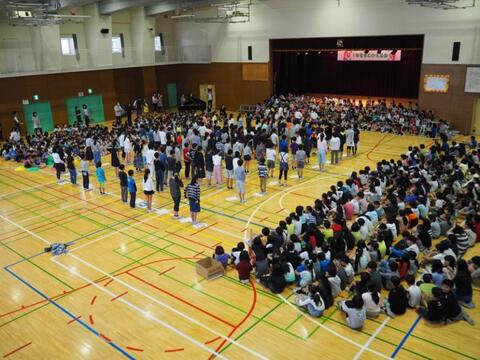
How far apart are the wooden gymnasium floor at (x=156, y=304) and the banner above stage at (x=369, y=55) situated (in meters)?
19.4

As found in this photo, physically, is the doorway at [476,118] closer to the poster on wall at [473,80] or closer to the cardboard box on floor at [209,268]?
the poster on wall at [473,80]

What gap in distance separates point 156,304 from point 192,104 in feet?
91.0

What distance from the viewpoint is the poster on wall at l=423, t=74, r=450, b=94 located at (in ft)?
83.5

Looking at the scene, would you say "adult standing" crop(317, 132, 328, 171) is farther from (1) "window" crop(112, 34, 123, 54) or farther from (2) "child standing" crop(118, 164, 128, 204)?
(1) "window" crop(112, 34, 123, 54)

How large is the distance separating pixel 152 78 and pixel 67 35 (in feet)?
25.7

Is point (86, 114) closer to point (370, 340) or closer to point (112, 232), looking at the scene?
point (112, 232)

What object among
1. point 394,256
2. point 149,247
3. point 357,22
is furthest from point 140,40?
point 394,256

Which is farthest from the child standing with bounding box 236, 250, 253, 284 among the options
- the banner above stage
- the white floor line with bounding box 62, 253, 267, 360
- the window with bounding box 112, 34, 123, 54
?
the window with bounding box 112, 34, 123, 54

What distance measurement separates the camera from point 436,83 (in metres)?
25.8

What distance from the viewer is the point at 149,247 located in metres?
12.1

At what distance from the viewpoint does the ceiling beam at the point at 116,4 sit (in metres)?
28.5

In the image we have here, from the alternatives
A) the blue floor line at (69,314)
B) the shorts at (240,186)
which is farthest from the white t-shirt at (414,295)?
the shorts at (240,186)

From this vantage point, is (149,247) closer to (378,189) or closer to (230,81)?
(378,189)

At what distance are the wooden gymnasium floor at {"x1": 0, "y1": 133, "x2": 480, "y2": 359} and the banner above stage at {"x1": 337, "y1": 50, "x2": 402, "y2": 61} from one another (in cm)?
1944
